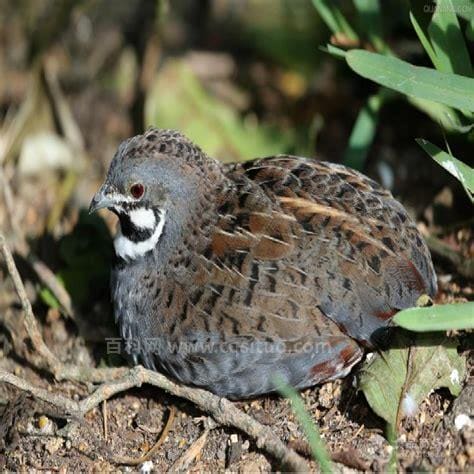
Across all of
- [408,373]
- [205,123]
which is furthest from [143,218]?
[205,123]

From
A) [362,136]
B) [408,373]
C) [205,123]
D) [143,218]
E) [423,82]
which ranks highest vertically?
[423,82]

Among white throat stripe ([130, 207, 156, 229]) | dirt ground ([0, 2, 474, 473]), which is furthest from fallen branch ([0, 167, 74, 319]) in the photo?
white throat stripe ([130, 207, 156, 229])

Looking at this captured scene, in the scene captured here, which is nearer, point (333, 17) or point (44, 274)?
point (44, 274)

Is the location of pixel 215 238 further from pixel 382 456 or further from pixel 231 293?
pixel 382 456

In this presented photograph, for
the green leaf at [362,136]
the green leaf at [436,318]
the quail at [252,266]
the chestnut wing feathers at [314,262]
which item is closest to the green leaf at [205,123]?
the green leaf at [362,136]

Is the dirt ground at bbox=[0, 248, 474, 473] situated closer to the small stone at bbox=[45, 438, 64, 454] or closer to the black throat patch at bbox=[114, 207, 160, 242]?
the small stone at bbox=[45, 438, 64, 454]

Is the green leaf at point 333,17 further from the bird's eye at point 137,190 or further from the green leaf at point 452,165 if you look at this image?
the bird's eye at point 137,190

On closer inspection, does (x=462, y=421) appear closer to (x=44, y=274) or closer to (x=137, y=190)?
(x=137, y=190)

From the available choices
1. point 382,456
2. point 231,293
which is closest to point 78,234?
point 231,293
